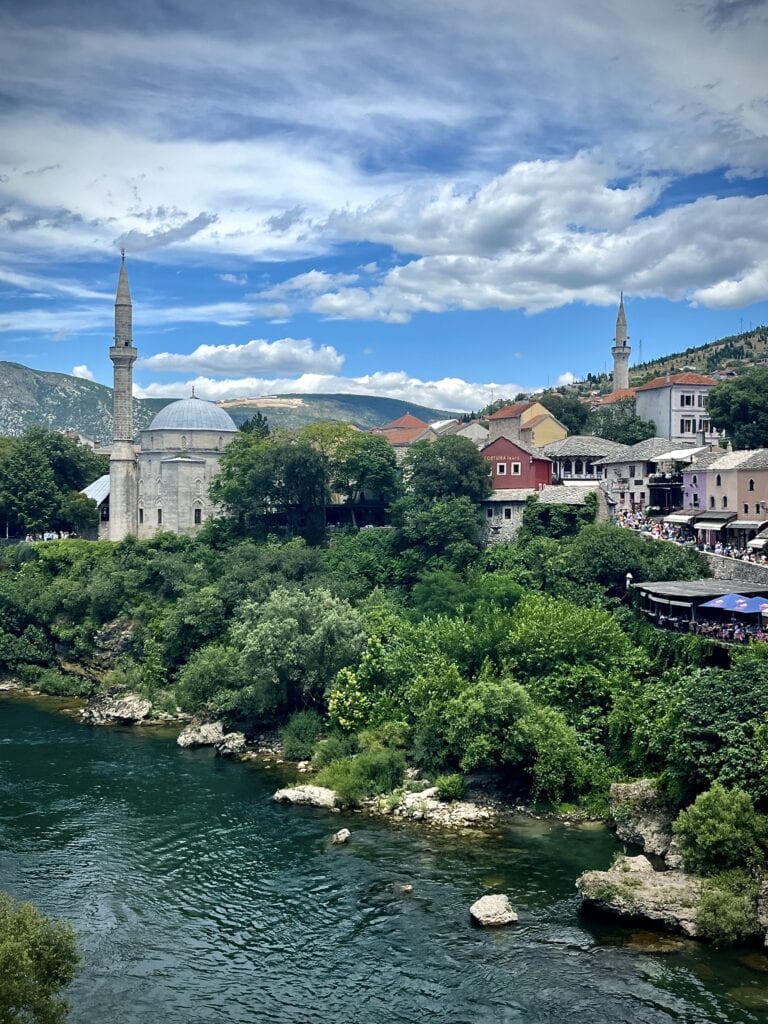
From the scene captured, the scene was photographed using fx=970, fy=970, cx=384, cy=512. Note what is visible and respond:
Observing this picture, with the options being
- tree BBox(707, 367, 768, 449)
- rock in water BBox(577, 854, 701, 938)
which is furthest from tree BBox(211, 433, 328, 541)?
rock in water BBox(577, 854, 701, 938)

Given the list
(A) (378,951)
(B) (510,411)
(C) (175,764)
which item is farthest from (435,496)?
(A) (378,951)

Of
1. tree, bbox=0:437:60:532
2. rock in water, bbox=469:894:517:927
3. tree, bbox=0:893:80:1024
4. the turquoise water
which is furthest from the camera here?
tree, bbox=0:437:60:532

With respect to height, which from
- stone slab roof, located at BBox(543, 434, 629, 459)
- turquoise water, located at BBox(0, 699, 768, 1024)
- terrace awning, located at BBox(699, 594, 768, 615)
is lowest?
turquoise water, located at BBox(0, 699, 768, 1024)

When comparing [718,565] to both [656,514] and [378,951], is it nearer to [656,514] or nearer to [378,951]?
[656,514]

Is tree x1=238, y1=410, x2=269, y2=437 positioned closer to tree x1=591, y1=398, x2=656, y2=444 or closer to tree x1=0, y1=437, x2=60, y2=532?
tree x1=0, y1=437, x2=60, y2=532

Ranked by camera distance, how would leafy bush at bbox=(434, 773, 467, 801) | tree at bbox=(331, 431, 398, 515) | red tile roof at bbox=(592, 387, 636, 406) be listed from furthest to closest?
red tile roof at bbox=(592, 387, 636, 406) < tree at bbox=(331, 431, 398, 515) < leafy bush at bbox=(434, 773, 467, 801)

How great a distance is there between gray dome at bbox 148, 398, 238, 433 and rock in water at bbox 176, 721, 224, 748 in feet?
98.2

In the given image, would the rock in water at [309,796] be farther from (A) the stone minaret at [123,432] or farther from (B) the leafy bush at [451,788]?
(A) the stone minaret at [123,432]

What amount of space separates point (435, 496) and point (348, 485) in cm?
839

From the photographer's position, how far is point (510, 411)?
63.8 m

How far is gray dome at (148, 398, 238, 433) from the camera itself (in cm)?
6481

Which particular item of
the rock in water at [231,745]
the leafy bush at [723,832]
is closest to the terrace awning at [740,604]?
the leafy bush at [723,832]

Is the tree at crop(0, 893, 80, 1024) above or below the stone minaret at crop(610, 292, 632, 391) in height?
below

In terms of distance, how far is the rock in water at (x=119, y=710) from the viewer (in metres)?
42.0
